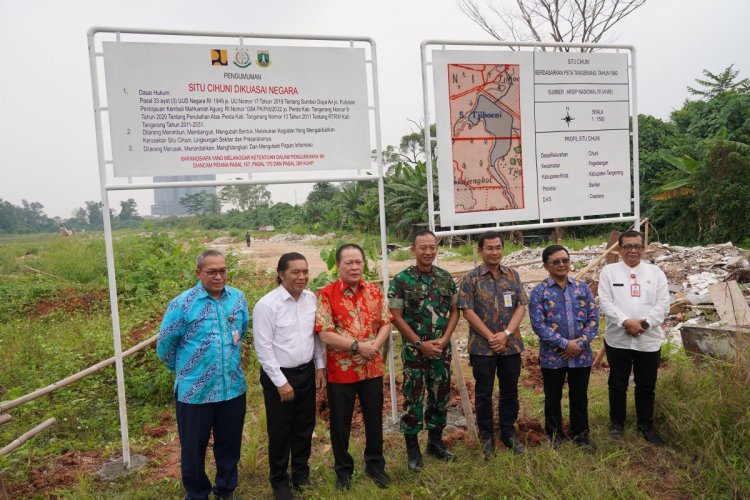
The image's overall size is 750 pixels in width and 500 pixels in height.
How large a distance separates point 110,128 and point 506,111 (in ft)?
9.54

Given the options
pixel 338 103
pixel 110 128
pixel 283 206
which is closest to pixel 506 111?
pixel 338 103

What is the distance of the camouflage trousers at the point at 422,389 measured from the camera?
3.42 metres

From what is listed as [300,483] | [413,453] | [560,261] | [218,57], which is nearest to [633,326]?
[560,261]

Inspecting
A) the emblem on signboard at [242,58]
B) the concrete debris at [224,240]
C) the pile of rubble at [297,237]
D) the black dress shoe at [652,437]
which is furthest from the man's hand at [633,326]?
the concrete debris at [224,240]

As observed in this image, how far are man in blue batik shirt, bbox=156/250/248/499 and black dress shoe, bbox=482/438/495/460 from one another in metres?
1.63

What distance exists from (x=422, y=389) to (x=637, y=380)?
4.87ft

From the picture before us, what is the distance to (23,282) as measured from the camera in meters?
11.2

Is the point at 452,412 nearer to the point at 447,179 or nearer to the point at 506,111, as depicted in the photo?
the point at 447,179

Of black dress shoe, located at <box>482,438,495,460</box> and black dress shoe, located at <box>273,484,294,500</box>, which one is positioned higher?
black dress shoe, located at <box>482,438,495,460</box>

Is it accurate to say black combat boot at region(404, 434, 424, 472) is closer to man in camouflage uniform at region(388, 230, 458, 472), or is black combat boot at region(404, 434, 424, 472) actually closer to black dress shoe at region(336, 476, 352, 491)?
man in camouflage uniform at region(388, 230, 458, 472)

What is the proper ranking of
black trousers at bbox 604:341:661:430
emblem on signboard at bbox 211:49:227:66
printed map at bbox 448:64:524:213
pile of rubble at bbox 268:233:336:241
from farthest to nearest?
pile of rubble at bbox 268:233:336:241 < printed map at bbox 448:64:524:213 < emblem on signboard at bbox 211:49:227:66 < black trousers at bbox 604:341:661:430

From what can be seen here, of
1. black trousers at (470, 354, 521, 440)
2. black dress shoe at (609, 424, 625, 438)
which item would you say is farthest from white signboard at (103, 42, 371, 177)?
black dress shoe at (609, 424, 625, 438)

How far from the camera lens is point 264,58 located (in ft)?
12.2

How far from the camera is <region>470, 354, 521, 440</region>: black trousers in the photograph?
3.48 metres
